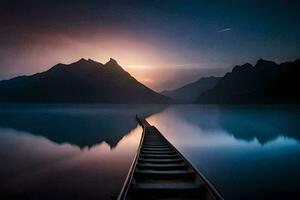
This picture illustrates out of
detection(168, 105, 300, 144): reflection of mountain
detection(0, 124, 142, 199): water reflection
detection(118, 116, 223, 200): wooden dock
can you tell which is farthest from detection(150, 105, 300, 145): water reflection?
detection(118, 116, 223, 200): wooden dock

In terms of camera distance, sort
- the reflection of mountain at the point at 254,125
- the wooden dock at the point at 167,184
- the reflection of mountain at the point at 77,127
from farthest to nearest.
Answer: the reflection of mountain at the point at 254,125, the reflection of mountain at the point at 77,127, the wooden dock at the point at 167,184

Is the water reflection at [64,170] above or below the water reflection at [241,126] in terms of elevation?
below

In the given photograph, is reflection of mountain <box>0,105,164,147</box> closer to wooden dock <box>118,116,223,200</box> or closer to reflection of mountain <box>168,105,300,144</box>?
reflection of mountain <box>168,105,300,144</box>

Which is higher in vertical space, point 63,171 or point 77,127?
point 77,127

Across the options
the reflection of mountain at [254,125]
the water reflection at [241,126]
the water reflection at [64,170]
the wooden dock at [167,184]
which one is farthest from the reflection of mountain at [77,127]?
the wooden dock at [167,184]

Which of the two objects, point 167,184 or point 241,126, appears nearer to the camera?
point 167,184

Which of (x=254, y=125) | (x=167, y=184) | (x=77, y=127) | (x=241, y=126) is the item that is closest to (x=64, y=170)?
(x=167, y=184)

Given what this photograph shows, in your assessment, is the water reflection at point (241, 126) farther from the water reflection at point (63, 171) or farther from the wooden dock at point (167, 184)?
the wooden dock at point (167, 184)

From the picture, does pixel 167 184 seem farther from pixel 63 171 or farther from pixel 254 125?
pixel 254 125

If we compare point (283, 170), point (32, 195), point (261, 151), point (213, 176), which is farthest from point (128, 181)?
point (261, 151)

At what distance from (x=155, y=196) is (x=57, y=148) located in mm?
15282

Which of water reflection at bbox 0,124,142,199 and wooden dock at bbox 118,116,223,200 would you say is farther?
water reflection at bbox 0,124,142,199

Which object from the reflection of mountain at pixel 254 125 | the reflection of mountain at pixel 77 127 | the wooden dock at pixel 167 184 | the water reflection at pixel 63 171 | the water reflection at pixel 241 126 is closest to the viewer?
the wooden dock at pixel 167 184

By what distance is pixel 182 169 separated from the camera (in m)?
9.62
